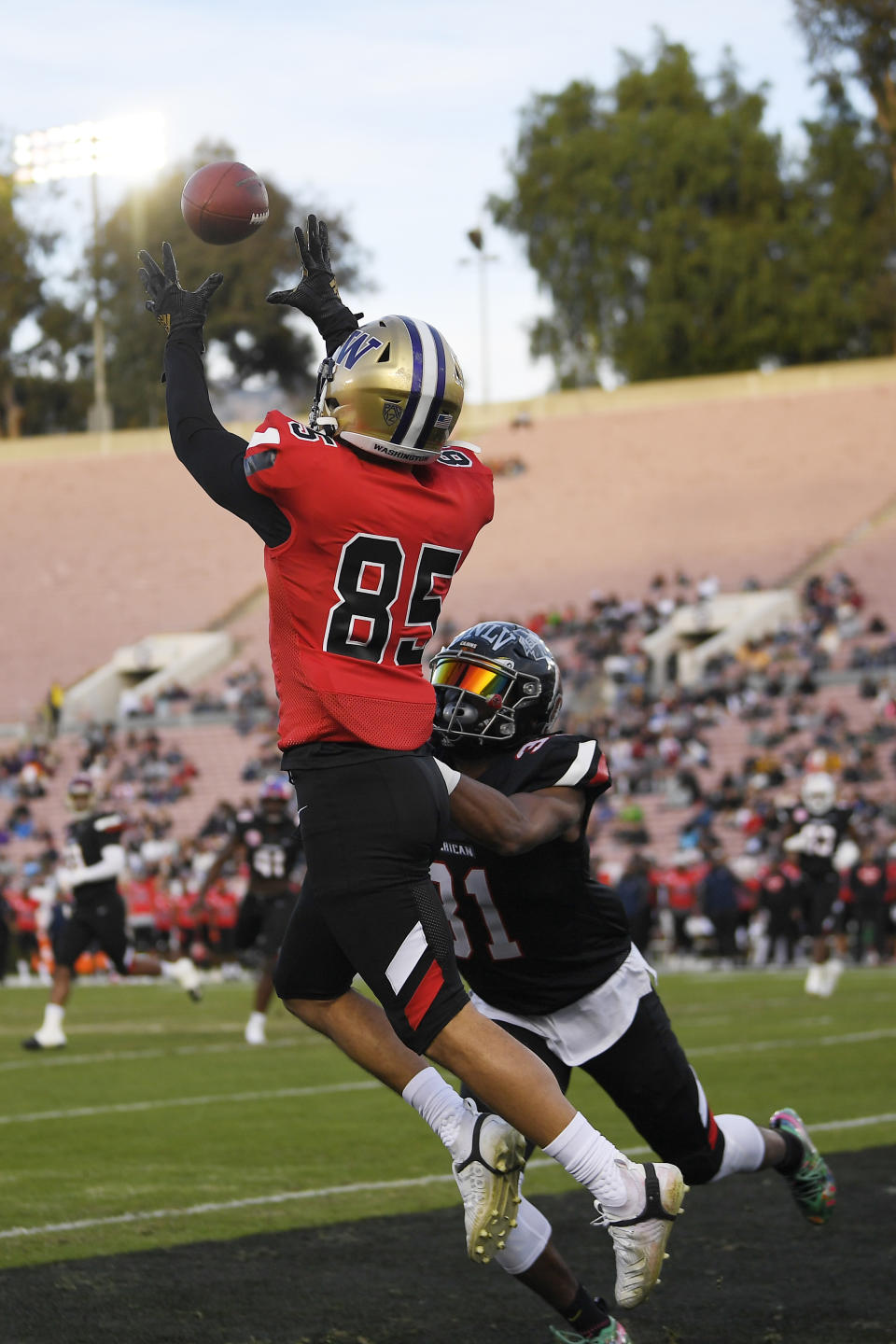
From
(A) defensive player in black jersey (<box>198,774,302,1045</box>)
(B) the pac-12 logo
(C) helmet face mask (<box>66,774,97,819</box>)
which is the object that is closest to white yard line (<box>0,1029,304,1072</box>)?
(A) defensive player in black jersey (<box>198,774,302,1045</box>)

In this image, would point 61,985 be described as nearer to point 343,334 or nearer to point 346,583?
point 343,334

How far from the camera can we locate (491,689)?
4121mm

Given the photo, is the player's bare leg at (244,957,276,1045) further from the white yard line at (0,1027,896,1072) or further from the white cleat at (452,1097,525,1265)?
the white cleat at (452,1097,525,1265)

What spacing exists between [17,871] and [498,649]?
848 inches

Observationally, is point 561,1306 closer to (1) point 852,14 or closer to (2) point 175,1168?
(2) point 175,1168

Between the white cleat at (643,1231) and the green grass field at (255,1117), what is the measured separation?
204cm

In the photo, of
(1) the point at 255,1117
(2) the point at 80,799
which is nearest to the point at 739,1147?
(1) the point at 255,1117

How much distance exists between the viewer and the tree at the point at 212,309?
159 feet

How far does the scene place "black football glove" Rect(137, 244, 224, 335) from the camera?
390 centimetres

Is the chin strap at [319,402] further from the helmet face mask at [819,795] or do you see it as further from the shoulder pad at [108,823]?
the helmet face mask at [819,795]

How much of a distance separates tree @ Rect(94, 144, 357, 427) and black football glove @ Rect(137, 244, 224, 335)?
1765 inches

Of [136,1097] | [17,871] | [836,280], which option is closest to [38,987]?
[17,871]

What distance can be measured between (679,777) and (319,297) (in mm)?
18298

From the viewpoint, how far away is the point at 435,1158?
6.93m
